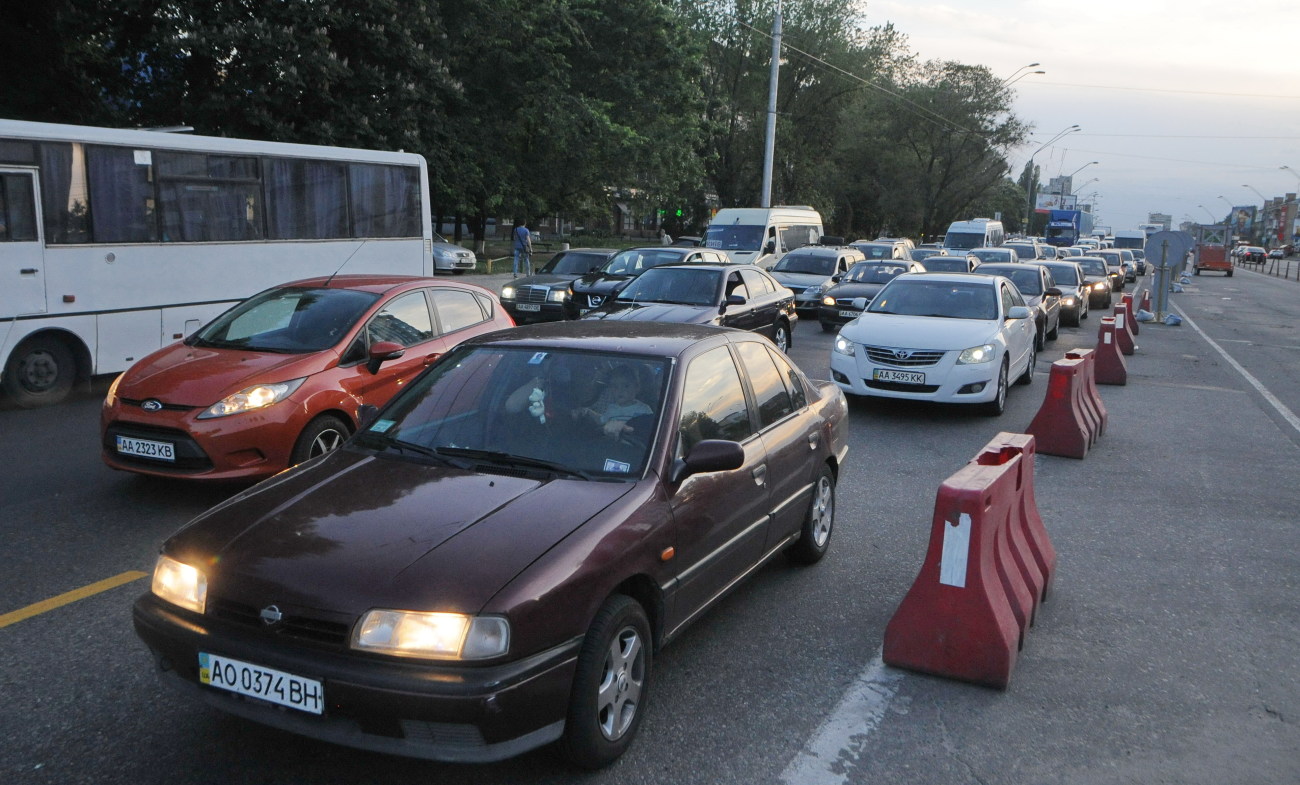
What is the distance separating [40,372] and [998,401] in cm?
983

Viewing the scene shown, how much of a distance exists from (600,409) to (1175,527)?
4614mm

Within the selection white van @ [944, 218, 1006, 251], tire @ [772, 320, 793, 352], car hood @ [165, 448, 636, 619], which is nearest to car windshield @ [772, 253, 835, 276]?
tire @ [772, 320, 793, 352]

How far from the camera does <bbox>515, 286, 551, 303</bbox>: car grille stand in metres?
18.0

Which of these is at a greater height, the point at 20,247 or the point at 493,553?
the point at 20,247

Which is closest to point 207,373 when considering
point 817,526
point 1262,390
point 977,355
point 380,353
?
point 380,353

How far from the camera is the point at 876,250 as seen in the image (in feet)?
92.2

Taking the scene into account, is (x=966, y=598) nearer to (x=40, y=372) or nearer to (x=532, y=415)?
(x=532, y=415)

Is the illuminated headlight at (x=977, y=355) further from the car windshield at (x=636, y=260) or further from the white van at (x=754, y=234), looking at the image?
the white van at (x=754, y=234)

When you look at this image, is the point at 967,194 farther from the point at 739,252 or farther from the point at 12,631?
the point at 12,631

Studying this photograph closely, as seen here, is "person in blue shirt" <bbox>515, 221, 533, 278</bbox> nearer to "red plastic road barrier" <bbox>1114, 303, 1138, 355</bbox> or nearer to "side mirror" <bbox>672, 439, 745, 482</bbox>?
"red plastic road barrier" <bbox>1114, 303, 1138, 355</bbox>

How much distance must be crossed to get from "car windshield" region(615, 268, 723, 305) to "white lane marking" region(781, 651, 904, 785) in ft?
29.4

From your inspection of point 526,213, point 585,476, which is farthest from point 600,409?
point 526,213

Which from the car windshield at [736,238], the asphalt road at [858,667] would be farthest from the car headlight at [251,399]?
the car windshield at [736,238]

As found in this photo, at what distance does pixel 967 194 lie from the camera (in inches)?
2418
